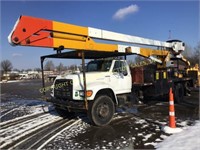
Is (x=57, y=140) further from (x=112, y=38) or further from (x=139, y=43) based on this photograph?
(x=139, y=43)

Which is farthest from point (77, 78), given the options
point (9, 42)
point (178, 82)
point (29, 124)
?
point (178, 82)

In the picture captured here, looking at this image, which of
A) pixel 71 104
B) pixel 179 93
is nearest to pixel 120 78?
pixel 71 104

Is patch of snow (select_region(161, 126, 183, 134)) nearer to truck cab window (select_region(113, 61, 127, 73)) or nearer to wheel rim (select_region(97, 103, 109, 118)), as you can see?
wheel rim (select_region(97, 103, 109, 118))

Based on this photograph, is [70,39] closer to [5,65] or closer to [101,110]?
[101,110]

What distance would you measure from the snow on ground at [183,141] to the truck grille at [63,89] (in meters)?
A: 3.59

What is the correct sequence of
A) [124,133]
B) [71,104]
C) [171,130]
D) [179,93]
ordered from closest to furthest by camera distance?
[171,130] < [124,133] < [71,104] < [179,93]

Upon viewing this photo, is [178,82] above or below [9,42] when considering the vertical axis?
below

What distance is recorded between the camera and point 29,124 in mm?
8516

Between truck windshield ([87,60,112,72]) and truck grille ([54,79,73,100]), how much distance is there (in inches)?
59.9

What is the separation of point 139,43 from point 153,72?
1.51 metres

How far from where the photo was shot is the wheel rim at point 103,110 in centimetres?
802

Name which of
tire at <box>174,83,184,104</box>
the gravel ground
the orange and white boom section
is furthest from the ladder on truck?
tire at <box>174,83,184,104</box>

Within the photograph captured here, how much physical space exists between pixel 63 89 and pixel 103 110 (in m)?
1.62

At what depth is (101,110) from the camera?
26.5 ft
